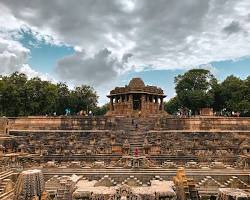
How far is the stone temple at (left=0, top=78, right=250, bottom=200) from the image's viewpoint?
1077cm

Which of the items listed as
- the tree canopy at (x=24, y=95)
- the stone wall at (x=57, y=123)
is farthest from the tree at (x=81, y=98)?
the stone wall at (x=57, y=123)

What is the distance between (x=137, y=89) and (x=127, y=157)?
20.2m

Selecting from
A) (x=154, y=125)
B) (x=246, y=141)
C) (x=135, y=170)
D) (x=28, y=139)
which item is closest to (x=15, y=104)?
(x=28, y=139)

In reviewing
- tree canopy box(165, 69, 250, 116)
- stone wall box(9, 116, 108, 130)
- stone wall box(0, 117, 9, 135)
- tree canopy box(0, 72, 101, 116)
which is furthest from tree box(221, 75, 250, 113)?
stone wall box(0, 117, 9, 135)

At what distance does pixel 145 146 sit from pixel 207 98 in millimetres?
25462

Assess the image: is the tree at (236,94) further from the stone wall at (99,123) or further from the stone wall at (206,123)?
the stone wall at (99,123)

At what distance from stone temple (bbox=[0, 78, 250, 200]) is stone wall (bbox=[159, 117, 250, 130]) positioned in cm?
10

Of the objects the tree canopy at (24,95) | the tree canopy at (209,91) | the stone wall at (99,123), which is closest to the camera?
the stone wall at (99,123)

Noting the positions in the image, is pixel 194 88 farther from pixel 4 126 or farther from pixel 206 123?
pixel 4 126

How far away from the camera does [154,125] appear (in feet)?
99.8

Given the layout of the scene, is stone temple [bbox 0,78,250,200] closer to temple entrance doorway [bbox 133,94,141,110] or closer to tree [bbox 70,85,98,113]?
temple entrance doorway [bbox 133,94,141,110]

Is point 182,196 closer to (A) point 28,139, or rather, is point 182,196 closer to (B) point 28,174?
(B) point 28,174

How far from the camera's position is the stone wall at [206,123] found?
3089 cm

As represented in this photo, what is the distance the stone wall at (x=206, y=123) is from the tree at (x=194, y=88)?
1493 centimetres
